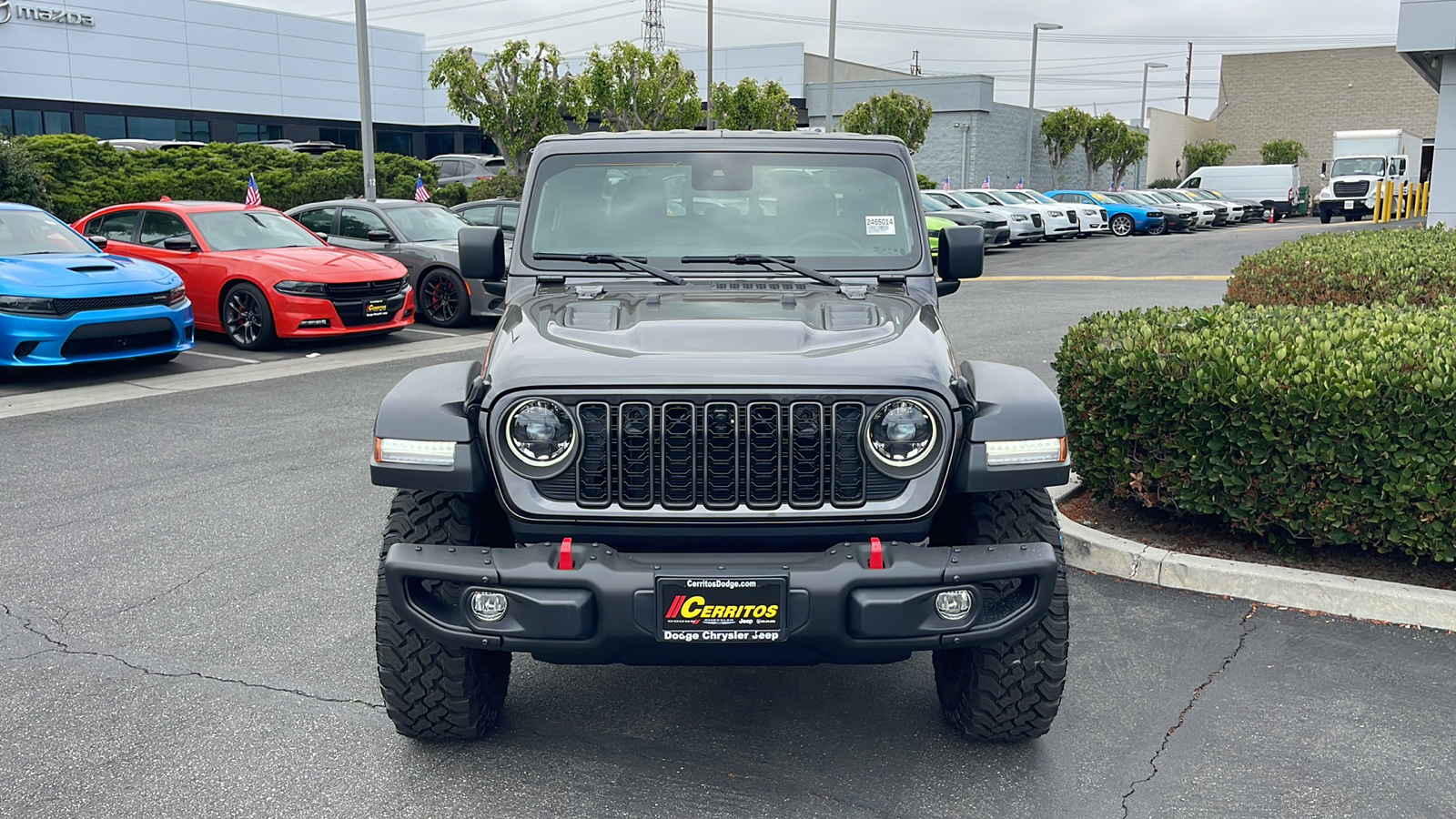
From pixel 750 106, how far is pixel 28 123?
24532mm

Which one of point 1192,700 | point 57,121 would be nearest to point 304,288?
point 1192,700

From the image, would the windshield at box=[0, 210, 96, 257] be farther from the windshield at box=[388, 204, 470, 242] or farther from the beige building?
the beige building

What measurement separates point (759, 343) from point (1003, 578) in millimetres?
939

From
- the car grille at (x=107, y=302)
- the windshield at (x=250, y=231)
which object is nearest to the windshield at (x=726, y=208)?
the car grille at (x=107, y=302)

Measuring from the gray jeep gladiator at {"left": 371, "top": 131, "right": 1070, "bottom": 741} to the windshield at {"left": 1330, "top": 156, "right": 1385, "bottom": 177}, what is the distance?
45.4 meters

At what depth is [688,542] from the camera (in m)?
3.49

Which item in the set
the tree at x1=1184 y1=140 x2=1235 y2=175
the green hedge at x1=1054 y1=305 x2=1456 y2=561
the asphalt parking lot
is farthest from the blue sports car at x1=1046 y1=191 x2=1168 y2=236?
the asphalt parking lot

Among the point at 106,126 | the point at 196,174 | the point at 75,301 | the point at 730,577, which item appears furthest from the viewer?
the point at 106,126

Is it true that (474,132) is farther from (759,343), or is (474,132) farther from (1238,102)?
(759,343)

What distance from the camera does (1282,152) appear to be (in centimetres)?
6372

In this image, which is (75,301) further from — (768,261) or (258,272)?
(768,261)

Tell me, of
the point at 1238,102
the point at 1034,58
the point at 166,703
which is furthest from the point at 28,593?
the point at 1238,102

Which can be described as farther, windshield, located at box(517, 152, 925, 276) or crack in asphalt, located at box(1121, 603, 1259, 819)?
windshield, located at box(517, 152, 925, 276)

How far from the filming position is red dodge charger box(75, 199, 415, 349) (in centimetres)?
1276
